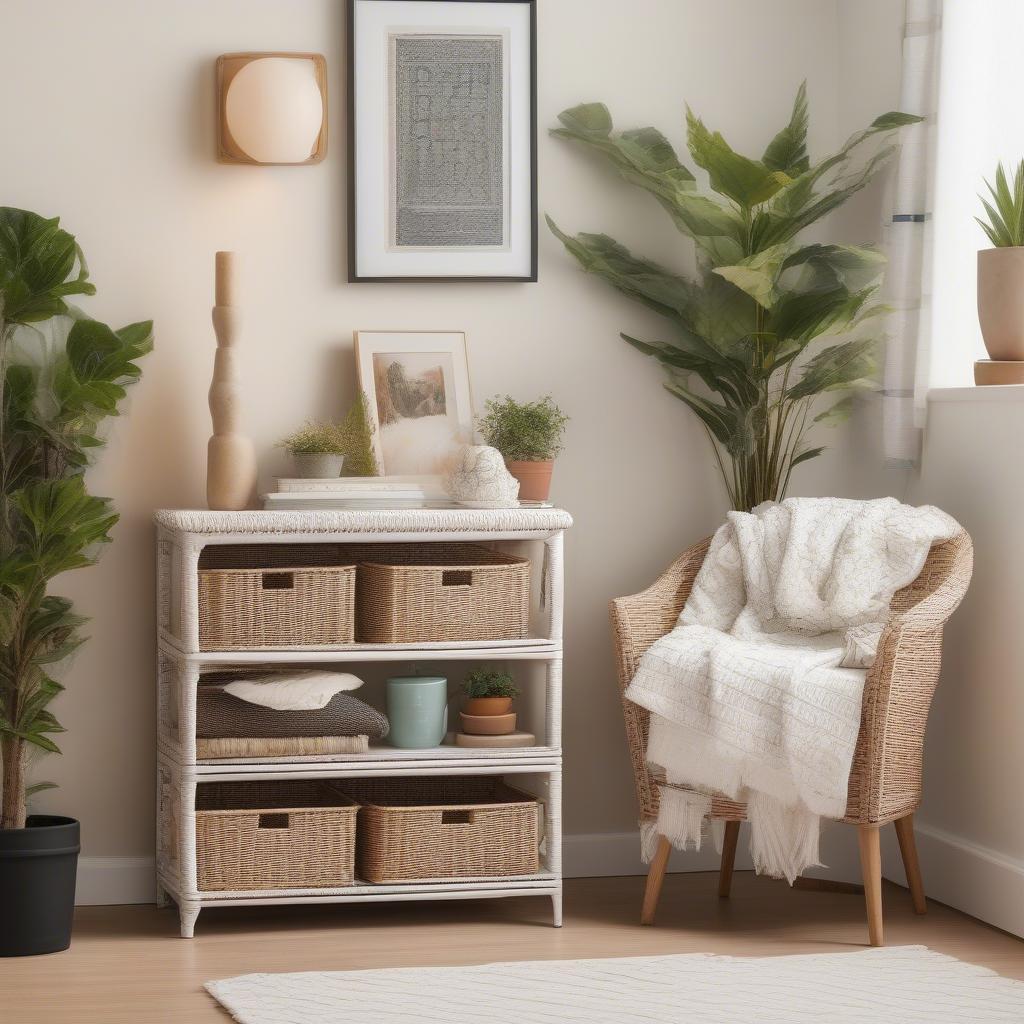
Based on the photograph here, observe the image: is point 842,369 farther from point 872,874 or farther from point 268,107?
point 268,107

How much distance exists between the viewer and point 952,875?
3.44m

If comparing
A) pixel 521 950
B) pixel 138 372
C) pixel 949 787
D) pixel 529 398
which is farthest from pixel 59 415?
pixel 949 787

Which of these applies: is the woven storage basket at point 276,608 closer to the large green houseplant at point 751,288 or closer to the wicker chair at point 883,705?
the wicker chair at point 883,705

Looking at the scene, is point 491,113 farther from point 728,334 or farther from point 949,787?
point 949,787

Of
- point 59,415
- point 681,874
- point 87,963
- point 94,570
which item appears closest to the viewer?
point 87,963

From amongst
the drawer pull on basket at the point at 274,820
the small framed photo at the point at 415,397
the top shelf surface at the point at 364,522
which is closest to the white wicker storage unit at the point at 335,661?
the top shelf surface at the point at 364,522

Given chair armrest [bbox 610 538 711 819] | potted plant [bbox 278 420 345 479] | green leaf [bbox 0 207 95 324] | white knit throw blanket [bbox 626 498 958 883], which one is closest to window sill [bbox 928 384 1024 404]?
white knit throw blanket [bbox 626 498 958 883]

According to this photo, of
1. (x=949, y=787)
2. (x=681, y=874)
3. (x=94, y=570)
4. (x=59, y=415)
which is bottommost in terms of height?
(x=681, y=874)

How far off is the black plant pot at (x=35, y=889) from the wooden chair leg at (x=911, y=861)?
67.7 inches

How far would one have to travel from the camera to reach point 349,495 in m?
3.29

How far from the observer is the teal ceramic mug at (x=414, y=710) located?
3.31 m

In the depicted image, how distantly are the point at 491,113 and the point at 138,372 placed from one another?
1.02 meters

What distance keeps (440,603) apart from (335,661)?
25 centimetres

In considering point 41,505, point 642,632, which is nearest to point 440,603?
point 642,632
